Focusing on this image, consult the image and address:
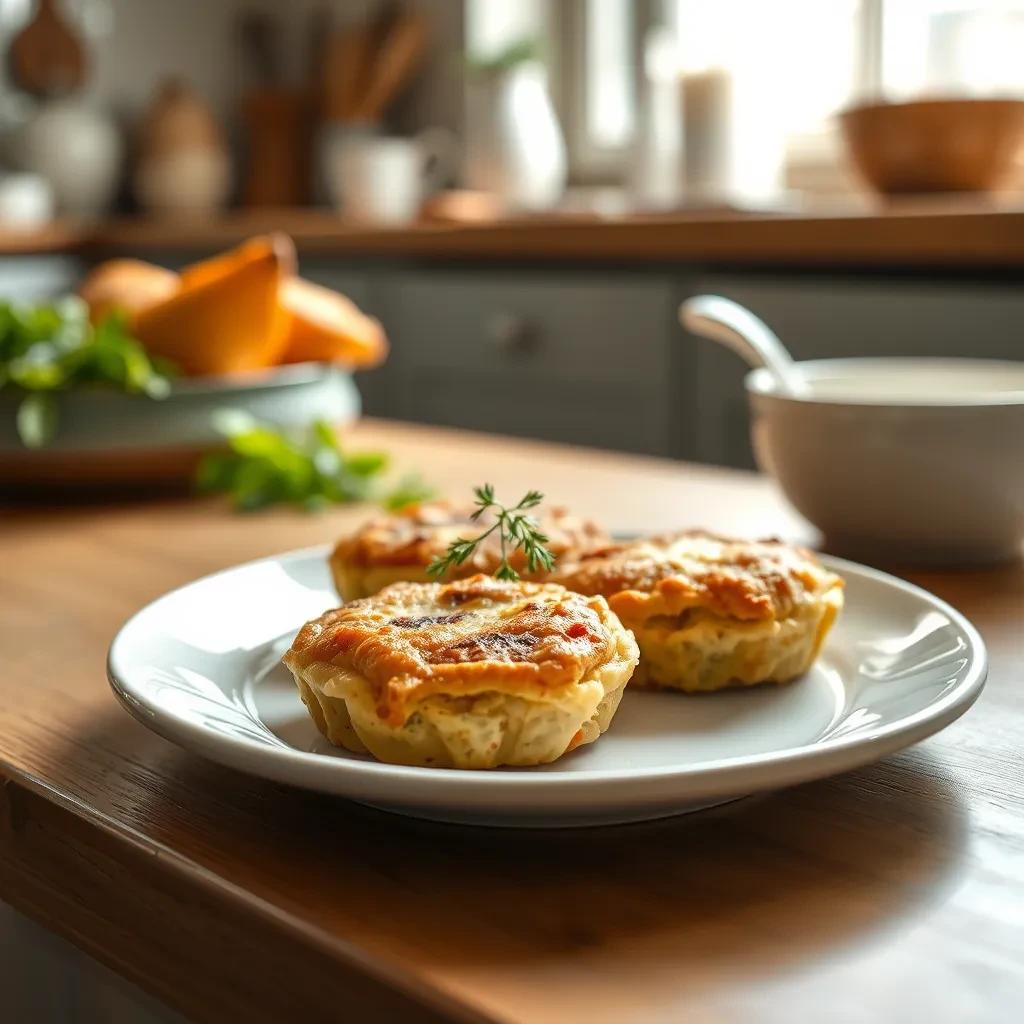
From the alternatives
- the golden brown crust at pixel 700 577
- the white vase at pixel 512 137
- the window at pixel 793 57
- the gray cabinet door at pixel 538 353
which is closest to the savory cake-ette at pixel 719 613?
the golden brown crust at pixel 700 577

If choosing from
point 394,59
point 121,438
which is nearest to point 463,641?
point 121,438

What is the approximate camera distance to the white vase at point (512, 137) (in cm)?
281

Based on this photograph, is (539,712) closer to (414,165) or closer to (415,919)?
(415,919)

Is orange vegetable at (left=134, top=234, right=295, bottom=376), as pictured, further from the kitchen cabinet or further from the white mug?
the white mug

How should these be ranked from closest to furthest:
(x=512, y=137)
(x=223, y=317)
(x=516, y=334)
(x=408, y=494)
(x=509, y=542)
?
(x=509, y=542)
(x=408, y=494)
(x=223, y=317)
(x=516, y=334)
(x=512, y=137)

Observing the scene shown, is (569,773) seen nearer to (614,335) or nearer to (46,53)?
(614,335)

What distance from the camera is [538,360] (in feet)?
7.95

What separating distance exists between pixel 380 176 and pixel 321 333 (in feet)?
6.14

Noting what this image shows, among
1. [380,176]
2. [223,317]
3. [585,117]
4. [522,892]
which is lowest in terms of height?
[522,892]

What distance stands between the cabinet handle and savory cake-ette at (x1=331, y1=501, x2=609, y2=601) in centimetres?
169

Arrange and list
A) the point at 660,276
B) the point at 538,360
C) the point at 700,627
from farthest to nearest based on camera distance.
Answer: the point at 538,360 → the point at 660,276 → the point at 700,627

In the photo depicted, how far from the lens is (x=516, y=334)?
2418 mm

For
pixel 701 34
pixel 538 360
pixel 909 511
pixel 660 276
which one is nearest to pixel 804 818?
pixel 909 511

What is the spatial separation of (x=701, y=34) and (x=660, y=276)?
3.51ft
